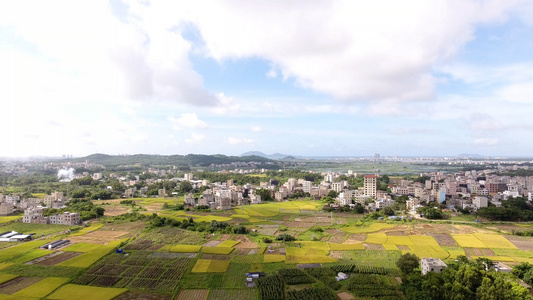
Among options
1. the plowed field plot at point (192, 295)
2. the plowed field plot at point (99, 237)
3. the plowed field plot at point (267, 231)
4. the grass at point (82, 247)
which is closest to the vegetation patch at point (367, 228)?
the plowed field plot at point (267, 231)

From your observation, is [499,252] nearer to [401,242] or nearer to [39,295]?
[401,242]

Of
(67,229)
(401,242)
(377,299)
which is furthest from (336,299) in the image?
(67,229)

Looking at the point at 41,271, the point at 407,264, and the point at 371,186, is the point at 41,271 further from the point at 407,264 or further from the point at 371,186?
the point at 371,186

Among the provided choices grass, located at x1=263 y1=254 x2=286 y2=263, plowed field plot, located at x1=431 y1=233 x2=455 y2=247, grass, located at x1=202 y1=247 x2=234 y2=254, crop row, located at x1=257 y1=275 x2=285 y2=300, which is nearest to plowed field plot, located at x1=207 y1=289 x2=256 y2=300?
crop row, located at x1=257 y1=275 x2=285 y2=300

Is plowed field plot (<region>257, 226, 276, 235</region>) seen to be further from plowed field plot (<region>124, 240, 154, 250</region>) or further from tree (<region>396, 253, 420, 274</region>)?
tree (<region>396, 253, 420, 274</region>)

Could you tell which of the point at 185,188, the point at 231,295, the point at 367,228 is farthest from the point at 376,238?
the point at 185,188
